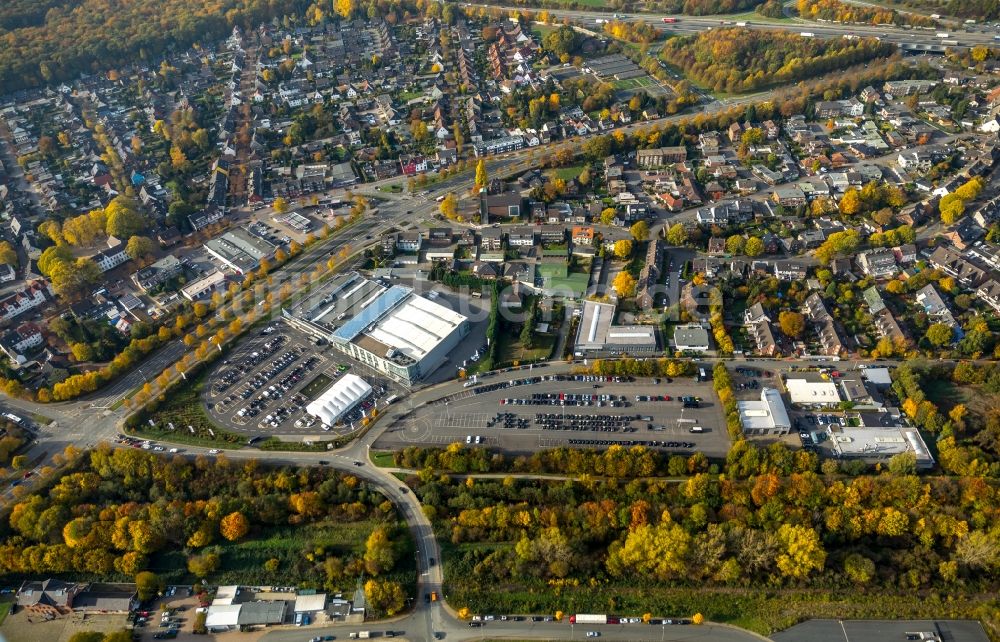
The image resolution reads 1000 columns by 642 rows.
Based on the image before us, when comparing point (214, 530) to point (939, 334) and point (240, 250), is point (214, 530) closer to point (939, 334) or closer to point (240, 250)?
point (240, 250)

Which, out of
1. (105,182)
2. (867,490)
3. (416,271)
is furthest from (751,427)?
(105,182)

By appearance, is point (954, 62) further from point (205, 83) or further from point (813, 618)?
point (205, 83)

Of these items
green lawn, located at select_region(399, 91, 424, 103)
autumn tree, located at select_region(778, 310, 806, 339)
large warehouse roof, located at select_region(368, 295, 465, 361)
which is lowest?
large warehouse roof, located at select_region(368, 295, 465, 361)

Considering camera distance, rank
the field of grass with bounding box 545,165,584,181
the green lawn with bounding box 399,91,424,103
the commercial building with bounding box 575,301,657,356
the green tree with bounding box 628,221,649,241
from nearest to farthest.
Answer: the commercial building with bounding box 575,301,657,356, the green tree with bounding box 628,221,649,241, the field of grass with bounding box 545,165,584,181, the green lawn with bounding box 399,91,424,103

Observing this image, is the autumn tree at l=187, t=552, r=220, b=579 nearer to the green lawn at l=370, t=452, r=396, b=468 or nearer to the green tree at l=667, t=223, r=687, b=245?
the green lawn at l=370, t=452, r=396, b=468

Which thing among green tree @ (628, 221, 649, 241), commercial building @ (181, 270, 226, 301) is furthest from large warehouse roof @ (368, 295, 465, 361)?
green tree @ (628, 221, 649, 241)

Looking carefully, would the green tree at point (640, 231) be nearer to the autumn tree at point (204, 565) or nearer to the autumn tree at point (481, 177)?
the autumn tree at point (481, 177)
